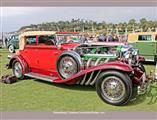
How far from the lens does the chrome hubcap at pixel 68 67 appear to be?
704cm

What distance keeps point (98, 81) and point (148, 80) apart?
1465 millimetres

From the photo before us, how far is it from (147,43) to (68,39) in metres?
5.55

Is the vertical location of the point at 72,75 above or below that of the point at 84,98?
above

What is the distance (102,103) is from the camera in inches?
236

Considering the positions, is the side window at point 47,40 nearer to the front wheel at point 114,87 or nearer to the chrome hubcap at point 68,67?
the chrome hubcap at point 68,67

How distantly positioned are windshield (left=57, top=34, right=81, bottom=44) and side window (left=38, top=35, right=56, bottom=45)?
0.54 ft

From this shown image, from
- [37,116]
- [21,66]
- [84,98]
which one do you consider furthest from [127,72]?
[21,66]

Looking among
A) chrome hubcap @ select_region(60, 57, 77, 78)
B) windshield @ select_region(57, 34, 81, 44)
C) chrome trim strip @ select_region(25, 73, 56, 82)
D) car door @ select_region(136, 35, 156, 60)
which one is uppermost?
windshield @ select_region(57, 34, 81, 44)

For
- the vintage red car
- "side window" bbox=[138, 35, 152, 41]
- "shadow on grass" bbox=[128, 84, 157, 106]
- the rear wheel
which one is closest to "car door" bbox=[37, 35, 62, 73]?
the vintage red car

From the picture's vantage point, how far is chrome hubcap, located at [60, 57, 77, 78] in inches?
277

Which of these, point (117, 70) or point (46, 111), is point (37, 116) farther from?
point (117, 70)

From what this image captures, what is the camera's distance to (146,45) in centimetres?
1241

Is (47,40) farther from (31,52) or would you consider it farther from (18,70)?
(18,70)

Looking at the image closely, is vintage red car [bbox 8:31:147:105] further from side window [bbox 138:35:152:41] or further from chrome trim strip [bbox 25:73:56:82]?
side window [bbox 138:35:152:41]
